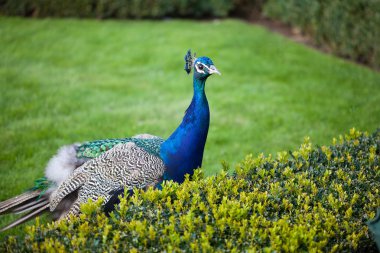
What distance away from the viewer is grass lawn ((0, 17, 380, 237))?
598 cm

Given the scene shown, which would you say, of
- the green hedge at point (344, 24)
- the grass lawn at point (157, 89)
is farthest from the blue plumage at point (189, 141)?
the green hedge at point (344, 24)

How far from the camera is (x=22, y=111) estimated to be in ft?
21.8

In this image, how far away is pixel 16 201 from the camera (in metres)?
3.57

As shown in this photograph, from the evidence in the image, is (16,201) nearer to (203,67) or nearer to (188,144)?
(188,144)

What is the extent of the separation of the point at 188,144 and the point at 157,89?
4.34 meters

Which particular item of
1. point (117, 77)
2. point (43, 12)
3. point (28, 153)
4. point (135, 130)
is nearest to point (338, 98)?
point (135, 130)

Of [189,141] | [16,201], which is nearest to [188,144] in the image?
[189,141]

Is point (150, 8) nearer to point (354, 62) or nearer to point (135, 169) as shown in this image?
point (354, 62)

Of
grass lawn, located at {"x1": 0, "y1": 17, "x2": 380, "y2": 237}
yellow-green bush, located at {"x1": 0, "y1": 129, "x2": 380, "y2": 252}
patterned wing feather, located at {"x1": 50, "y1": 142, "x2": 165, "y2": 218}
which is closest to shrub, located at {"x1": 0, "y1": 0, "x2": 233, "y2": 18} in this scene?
grass lawn, located at {"x1": 0, "y1": 17, "x2": 380, "y2": 237}

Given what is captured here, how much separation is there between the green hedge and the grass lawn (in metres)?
0.40

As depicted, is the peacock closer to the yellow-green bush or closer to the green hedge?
the yellow-green bush

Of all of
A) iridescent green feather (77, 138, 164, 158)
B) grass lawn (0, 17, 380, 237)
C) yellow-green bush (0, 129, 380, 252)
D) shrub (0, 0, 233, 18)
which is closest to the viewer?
yellow-green bush (0, 129, 380, 252)

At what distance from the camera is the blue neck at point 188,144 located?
3.44 meters

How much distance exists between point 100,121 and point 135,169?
10.6 feet
